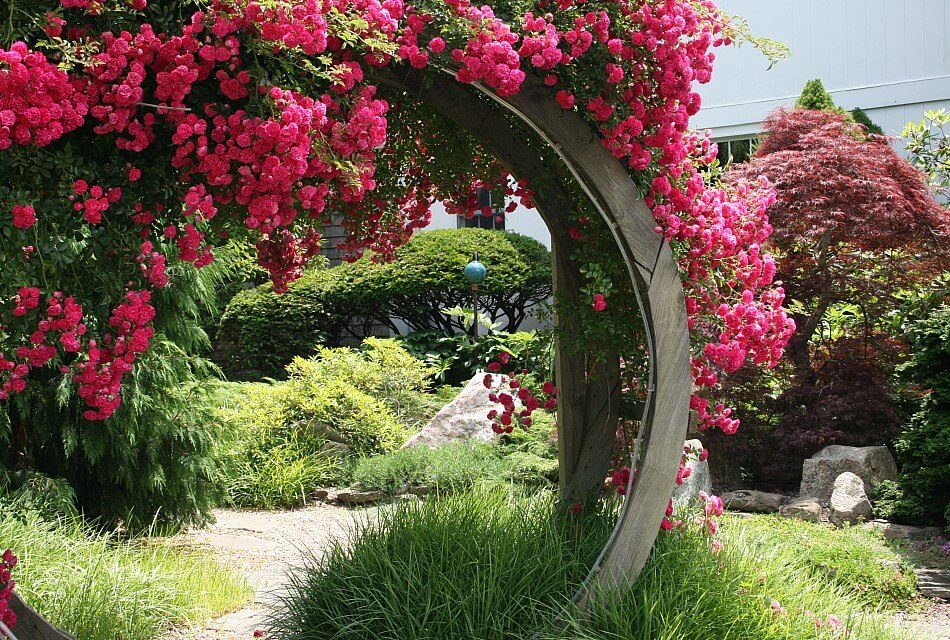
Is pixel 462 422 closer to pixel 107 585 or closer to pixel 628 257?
pixel 107 585

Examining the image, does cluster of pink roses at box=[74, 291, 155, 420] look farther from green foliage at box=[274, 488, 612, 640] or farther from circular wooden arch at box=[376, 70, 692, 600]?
green foliage at box=[274, 488, 612, 640]

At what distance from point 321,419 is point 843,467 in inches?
174

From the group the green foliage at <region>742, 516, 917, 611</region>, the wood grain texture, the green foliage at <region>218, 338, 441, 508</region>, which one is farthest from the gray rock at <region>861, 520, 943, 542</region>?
the wood grain texture

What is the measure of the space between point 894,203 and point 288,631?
5071 millimetres

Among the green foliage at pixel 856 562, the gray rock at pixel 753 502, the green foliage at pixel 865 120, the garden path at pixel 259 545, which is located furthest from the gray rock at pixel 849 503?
the green foliage at pixel 865 120

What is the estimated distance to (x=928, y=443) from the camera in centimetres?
546

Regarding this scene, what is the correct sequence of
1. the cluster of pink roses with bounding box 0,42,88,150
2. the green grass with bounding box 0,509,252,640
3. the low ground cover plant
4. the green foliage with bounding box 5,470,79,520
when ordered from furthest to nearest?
the low ground cover plant → the green foliage with bounding box 5,470,79,520 → the green grass with bounding box 0,509,252,640 → the cluster of pink roses with bounding box 0,42,88,150

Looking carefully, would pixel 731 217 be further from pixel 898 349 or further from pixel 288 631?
pixel 898 349

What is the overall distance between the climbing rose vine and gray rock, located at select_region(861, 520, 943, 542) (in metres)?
3.55

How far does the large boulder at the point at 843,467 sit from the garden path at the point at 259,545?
3.30 meters

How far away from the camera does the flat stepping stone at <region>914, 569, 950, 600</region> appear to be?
14.9 feet

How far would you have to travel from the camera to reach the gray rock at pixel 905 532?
536 cm

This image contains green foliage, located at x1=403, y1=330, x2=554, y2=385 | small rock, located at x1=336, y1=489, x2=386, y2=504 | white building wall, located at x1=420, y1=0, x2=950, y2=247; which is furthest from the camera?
green foliage, located at x1=403, y1=330, x2=554, y2=385

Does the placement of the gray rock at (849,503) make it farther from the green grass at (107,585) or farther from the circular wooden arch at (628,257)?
the green grass at (107,585)
